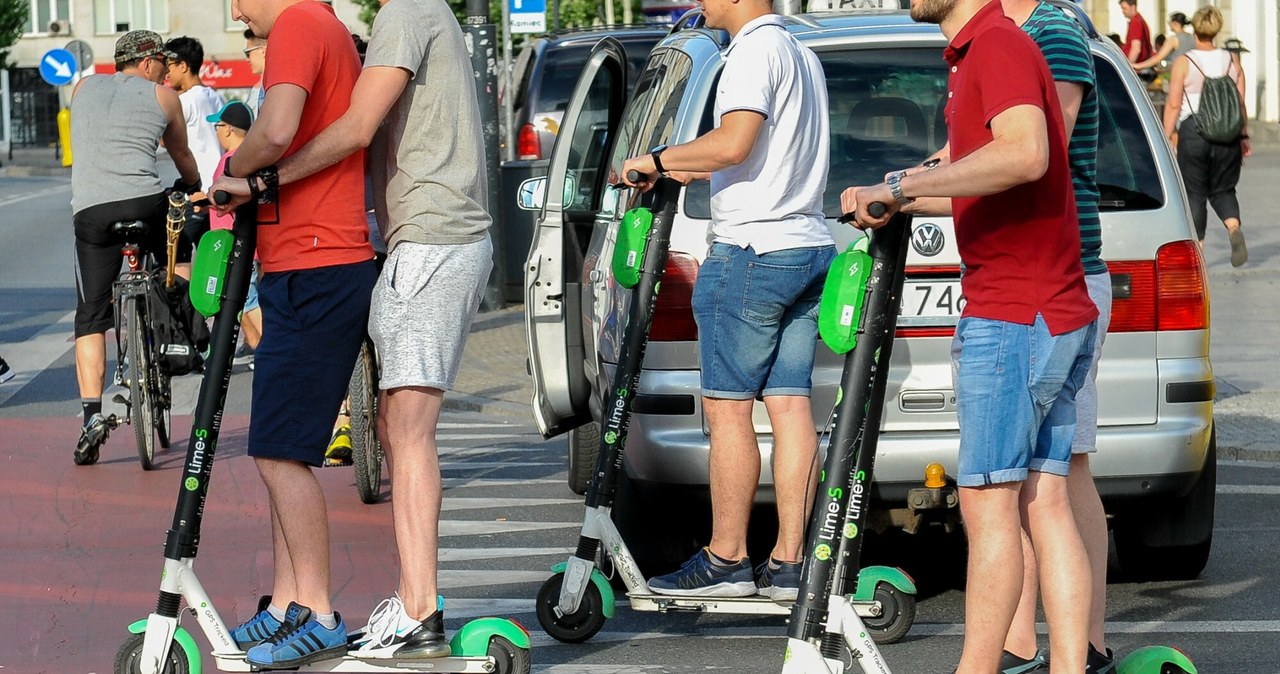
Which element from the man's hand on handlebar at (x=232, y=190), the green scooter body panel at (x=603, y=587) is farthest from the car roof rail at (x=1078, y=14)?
the man's hand on handlebar at (x=232, y=190)

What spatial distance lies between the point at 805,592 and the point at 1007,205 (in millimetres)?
963

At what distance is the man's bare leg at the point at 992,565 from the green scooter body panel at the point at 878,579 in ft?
3.55

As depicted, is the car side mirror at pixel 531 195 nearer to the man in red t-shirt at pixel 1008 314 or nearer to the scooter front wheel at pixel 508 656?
the scooter front wheel at pixel 508 656

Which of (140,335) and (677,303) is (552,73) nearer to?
(140,335)

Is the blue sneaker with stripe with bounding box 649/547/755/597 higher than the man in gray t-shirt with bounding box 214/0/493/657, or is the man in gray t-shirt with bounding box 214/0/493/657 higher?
the man in gray t-shirt with bounding box 214/0/493/657

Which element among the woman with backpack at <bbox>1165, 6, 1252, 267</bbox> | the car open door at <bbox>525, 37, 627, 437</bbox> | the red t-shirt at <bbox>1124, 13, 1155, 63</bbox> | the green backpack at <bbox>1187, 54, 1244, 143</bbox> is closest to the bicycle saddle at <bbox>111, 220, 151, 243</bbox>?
the car open door at <bbox>525, 37, 627, 437</bbox>

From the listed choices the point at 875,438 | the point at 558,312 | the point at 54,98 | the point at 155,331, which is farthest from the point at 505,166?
the point at 54,98

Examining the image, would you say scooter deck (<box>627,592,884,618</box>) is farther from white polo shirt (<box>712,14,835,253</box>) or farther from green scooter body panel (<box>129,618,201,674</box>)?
green scooter body panel (<box>129,618,201,674</box>)

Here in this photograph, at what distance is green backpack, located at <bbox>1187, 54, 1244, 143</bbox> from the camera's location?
14430 millimetres

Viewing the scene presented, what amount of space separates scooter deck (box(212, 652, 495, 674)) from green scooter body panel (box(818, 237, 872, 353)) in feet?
4.31

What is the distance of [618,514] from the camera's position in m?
6.10

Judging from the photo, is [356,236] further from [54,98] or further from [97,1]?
[97,1]

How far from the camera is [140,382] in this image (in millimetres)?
8891

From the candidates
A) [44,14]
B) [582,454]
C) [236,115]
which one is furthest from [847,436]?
[44,14]
